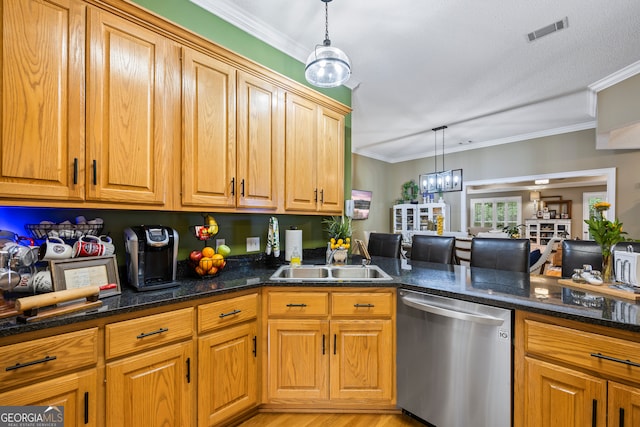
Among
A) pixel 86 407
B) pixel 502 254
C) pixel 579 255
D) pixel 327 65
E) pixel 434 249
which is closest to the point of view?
pixel 86 407

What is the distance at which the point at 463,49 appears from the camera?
280 centimetres

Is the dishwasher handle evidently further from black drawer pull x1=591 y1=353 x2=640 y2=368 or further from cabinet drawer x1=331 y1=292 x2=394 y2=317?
black drawer pull x1=591 y1=353 x2=640 y2=368

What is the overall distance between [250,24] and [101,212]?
72.0 inches

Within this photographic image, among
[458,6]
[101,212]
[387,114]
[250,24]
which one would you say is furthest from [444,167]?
[101,212]

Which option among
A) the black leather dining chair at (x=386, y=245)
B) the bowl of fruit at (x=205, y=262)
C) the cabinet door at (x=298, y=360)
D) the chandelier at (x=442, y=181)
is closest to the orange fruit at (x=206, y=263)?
the bowl of fruit at (x=205, y=262)

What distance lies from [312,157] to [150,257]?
4.93 ft

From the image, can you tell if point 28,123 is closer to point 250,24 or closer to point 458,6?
point 250,24

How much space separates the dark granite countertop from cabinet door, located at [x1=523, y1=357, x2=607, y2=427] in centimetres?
26

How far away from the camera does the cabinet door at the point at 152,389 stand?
1.31m

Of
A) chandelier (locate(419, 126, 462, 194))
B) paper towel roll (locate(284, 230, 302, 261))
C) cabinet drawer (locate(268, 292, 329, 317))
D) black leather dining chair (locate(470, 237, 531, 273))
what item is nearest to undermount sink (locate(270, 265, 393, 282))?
paper towel roll (locate(284, 230, 302, 261))

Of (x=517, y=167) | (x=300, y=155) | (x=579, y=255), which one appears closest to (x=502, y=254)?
(x=579, y=255)

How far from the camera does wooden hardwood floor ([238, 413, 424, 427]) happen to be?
6.08 feet

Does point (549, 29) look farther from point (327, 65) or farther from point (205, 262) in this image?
point (205, 262)

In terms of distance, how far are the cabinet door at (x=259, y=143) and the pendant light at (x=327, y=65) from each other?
1.33 feet
